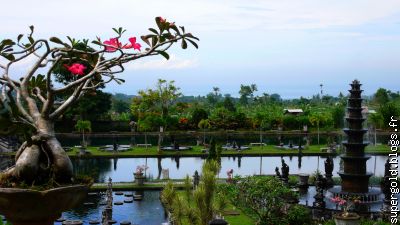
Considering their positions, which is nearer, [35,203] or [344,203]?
[35,203]

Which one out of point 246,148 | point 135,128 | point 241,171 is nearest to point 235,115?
point 135,128

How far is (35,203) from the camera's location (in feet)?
17.8

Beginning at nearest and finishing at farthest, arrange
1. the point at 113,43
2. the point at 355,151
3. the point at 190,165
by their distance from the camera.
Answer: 1. the point at 113,43
2. the point at 355,151
3. the point at 190,165

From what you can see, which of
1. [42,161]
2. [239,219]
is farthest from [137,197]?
[42,161]

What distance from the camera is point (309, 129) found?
207ft

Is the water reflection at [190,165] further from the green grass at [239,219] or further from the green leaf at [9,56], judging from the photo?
the green leaf at [9,56]

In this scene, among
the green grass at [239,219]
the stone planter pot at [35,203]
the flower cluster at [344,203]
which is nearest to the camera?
the stone planter pot at [35,203]

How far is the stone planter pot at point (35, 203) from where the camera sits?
5340 mm

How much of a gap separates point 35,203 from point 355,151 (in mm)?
21471

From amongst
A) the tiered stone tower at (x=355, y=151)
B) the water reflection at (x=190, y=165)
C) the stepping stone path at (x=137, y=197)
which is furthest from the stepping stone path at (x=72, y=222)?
the water reflection at (x=190, y=165)

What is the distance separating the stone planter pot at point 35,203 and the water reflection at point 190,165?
93.1 ft

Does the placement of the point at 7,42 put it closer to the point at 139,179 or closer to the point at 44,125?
the point at 44,125

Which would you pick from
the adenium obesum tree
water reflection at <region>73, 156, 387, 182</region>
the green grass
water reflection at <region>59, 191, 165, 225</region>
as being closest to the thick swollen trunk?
the adenium obesum tree

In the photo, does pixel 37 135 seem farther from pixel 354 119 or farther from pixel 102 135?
pixel 102 135
